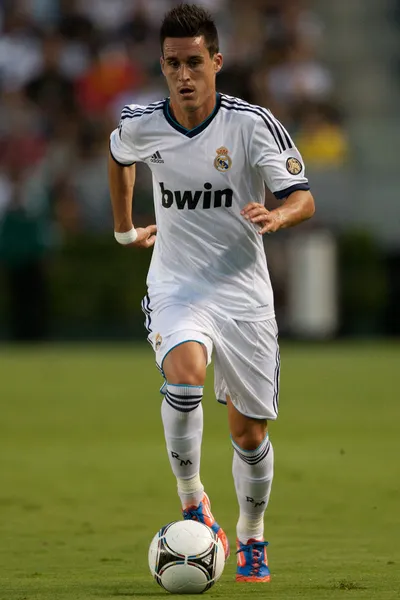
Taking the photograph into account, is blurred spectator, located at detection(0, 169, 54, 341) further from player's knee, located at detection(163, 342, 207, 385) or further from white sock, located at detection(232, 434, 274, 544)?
player's knee, located at detection(163, 342, 207, 385)

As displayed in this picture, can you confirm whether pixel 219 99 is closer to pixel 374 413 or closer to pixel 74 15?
pixel 374 413

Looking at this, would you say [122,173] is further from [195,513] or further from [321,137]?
[321,137]

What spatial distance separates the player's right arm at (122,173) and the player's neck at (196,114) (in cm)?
23

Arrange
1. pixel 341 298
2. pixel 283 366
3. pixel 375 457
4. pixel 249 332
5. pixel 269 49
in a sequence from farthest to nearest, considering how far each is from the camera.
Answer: pixel 269 49 → pixel 341 298 → pixel 283 366 → pixel 375 457 → pixel 249 332

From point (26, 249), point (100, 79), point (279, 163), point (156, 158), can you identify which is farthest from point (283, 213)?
point (100, 79)

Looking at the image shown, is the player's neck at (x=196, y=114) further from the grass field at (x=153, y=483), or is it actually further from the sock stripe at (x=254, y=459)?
the grass field at (x=153, y=483)

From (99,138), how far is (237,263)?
53.9 feet

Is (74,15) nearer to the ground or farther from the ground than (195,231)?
nearer to the ground

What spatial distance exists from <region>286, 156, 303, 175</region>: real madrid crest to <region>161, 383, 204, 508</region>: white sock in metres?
1.01

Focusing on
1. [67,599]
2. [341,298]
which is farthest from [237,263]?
[341,298]

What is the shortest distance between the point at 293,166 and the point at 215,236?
17.9 inches

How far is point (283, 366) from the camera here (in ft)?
56.8

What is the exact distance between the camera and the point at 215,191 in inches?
218

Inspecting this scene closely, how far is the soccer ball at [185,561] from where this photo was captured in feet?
16.5
